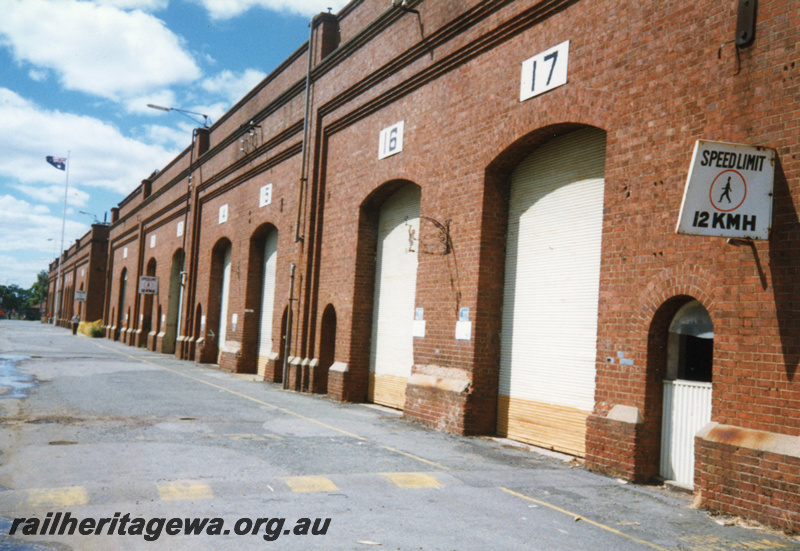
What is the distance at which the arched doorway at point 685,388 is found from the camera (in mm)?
7559

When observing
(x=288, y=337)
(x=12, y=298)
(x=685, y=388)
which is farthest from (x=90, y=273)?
(x=12, y=298)

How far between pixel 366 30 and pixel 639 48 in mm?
8081

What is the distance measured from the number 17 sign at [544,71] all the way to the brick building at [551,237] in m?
0.03

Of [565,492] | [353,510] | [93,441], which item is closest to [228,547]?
[353,510]

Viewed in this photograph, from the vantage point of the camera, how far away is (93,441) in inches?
341

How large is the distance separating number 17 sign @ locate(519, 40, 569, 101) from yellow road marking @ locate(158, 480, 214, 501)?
23.5ft

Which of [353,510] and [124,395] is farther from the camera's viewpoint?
[124,395]

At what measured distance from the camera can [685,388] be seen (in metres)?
7.73

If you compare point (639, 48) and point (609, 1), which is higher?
point (609, 1)

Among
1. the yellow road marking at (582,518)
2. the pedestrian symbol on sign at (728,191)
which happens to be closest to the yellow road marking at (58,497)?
the yellow road marking at (582,518)

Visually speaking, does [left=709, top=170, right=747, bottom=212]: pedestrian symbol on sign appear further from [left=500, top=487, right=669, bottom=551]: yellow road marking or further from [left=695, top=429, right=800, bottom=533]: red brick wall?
[left=500, top=487, right=669, bottom=551]: yellow road marking

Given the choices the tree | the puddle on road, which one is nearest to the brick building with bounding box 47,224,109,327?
the puddle on road

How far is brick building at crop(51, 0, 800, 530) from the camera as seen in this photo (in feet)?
21.8

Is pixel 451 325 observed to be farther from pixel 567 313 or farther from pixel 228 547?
pixel 228 547
